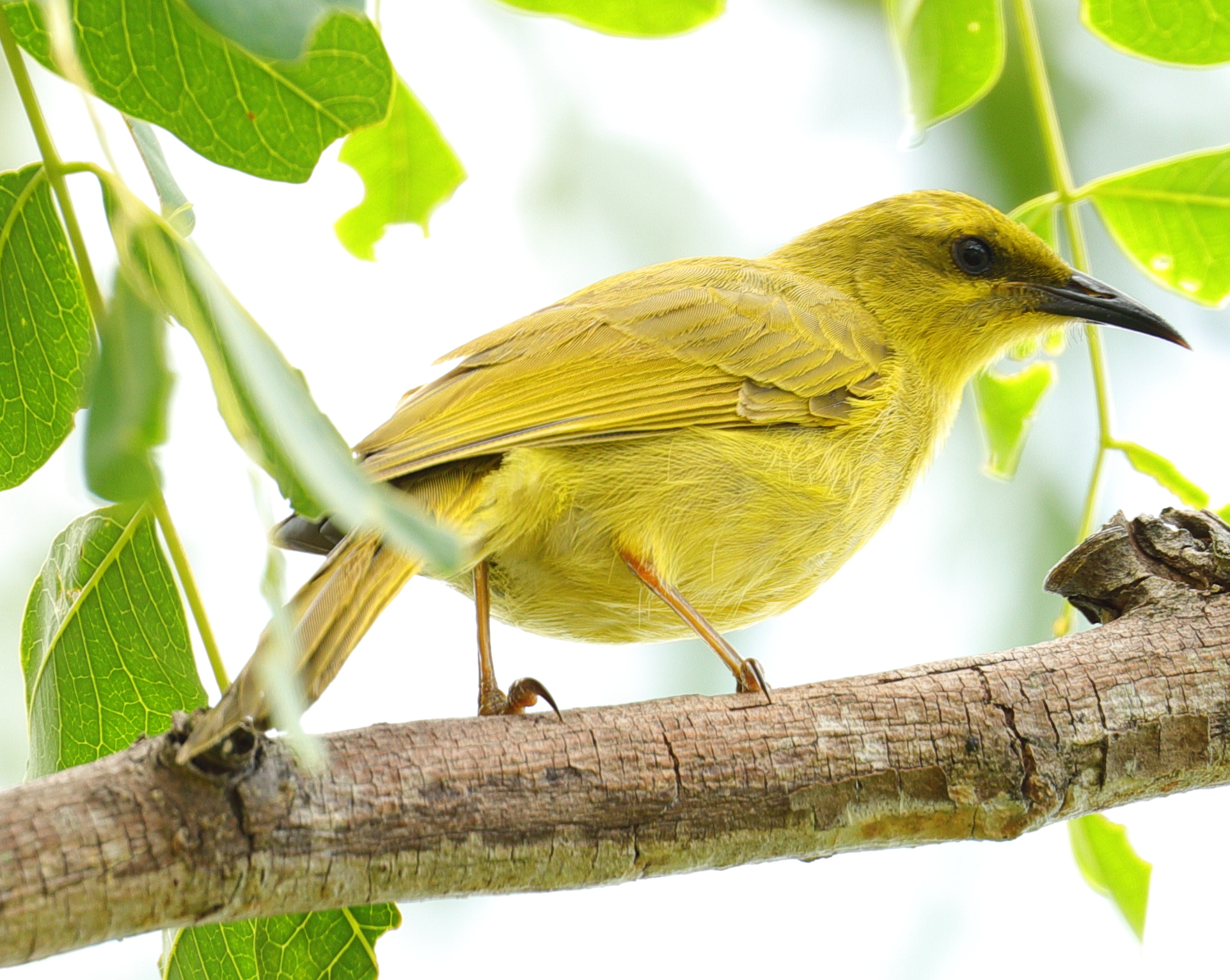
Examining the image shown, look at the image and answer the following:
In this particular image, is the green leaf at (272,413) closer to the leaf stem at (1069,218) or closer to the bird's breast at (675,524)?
the bird's breast at (675,524)

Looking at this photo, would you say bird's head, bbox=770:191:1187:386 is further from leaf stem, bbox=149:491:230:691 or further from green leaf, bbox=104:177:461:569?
green leaf, bbox=104:177:461:569

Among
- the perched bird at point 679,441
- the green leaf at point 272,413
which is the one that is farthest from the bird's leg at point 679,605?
the green leaf at point 272,413

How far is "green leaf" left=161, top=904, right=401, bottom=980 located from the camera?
8.06ft

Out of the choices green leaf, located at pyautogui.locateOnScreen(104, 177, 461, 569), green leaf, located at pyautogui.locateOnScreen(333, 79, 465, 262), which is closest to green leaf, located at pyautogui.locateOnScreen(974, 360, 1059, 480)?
green leaf, located at pyautogui.locateOnScreen(333, 79, 465, 262)

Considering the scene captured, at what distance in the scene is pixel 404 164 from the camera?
10.5 feet

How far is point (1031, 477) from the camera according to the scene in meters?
7.01

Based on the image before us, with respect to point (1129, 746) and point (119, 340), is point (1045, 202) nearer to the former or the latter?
point (1129, 746)

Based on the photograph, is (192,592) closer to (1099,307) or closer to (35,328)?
(35,328)

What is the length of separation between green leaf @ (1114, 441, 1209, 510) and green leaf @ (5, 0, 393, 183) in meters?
2.04

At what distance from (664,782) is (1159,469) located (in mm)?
1458

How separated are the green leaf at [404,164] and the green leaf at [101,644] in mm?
1190

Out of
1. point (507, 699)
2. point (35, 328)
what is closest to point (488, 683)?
point (507, 699)

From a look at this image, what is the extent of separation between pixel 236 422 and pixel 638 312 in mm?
2575

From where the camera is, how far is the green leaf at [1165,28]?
2865 millimetres
